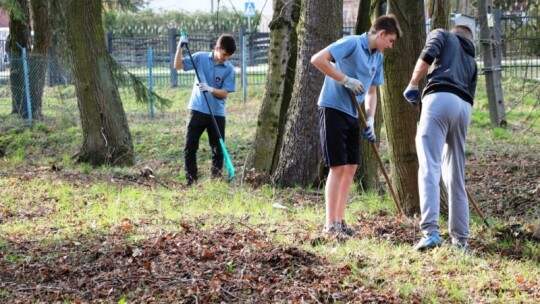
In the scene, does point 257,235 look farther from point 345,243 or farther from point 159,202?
point 159,202

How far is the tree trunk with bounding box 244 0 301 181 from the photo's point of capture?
33.3ft

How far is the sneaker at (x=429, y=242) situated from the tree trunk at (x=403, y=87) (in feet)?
4.15

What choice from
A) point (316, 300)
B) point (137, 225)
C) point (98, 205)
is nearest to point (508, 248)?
point (316, 300)

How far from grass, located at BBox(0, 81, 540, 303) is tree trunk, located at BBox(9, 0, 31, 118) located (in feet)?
13.6

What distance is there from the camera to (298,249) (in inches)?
231

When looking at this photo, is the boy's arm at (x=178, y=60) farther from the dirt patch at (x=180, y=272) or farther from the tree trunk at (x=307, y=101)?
the dirt patch at (x=180, y=272)

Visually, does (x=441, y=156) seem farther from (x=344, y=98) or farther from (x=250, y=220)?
(x=250, y=220)

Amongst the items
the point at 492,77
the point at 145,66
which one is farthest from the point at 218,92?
the point at 145,66

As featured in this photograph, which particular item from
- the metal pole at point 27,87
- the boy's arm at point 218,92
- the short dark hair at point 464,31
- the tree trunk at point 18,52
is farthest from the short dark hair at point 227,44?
the metal pole at point 27,87

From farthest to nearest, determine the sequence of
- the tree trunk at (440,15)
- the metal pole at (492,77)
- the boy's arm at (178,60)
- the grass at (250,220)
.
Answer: the metal pole at (492,77) → the boy's arm at (178,60) → the tree trunk at (440,15) → the grass at (250,220)

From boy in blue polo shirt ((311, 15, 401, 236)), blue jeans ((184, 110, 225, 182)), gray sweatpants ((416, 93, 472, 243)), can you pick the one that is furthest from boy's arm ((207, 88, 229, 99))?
gray sweatpants ((416, 93, 472, 243))

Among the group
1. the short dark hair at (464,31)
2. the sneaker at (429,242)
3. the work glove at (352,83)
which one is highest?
the short dark hair at (464,31)

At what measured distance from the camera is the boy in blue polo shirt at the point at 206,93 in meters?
9.84

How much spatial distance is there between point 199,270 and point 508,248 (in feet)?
8.08
